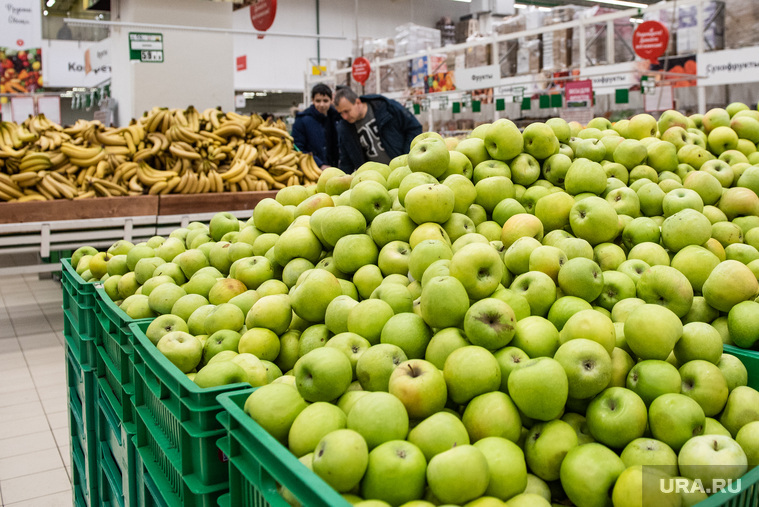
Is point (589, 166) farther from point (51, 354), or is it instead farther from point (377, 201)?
point (51, 354)

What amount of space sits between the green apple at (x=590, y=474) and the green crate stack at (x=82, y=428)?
66.7 inches

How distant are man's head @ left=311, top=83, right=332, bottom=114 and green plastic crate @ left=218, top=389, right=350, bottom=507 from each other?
541 cm

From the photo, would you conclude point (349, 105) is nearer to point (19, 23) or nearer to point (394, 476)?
point (19, 23)

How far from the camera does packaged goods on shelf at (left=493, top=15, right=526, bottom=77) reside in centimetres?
691

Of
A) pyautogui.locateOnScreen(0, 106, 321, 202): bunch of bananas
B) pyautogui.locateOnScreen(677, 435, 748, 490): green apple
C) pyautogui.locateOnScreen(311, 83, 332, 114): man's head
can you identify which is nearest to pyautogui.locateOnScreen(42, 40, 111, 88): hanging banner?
pyautogui.locateOnScreen(0, 106, 321, 202): bunch of bananas

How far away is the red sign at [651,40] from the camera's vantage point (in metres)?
4.89

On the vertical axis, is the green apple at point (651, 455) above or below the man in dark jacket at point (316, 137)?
below

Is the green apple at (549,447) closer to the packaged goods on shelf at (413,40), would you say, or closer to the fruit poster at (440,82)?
the fruit poster at (440,82)

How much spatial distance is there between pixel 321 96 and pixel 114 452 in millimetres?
4907

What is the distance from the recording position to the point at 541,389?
117cm

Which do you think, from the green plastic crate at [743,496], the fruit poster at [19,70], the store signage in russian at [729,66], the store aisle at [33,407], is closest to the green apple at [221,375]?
the green plastic crate at [743,496]

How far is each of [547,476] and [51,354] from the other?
4.84m

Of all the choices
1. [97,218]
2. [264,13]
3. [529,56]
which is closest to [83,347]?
[97,218]

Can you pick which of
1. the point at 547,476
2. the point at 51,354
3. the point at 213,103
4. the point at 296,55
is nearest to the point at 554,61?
the point at 213,103
